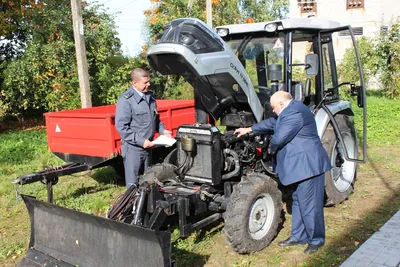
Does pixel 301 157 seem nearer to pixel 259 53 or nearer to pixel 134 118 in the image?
pixel 259 53

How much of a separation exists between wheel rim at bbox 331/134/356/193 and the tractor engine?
4.54 feet

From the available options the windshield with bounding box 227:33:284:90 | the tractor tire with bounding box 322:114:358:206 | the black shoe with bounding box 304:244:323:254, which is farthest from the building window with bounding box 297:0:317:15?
the black shoe with bounding box 304:244:323:254

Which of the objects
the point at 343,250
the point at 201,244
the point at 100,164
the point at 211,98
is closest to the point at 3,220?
the point at 100,164

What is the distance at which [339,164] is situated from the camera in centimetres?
587

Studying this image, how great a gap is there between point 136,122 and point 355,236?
2852 mm

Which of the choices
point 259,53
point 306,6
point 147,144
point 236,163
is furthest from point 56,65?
point 306,6

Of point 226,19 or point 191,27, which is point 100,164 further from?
point 226,19

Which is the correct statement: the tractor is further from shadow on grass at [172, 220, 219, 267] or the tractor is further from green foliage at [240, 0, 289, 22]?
green foliage at [240, 0, 289, 22]

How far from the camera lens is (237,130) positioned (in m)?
4.65

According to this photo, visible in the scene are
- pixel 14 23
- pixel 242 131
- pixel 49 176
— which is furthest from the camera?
pixel 14 23

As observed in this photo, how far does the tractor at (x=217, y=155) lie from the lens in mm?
3738

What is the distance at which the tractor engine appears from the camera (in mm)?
4391

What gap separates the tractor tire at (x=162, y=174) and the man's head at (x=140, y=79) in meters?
0.95

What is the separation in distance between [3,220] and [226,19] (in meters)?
20.4
